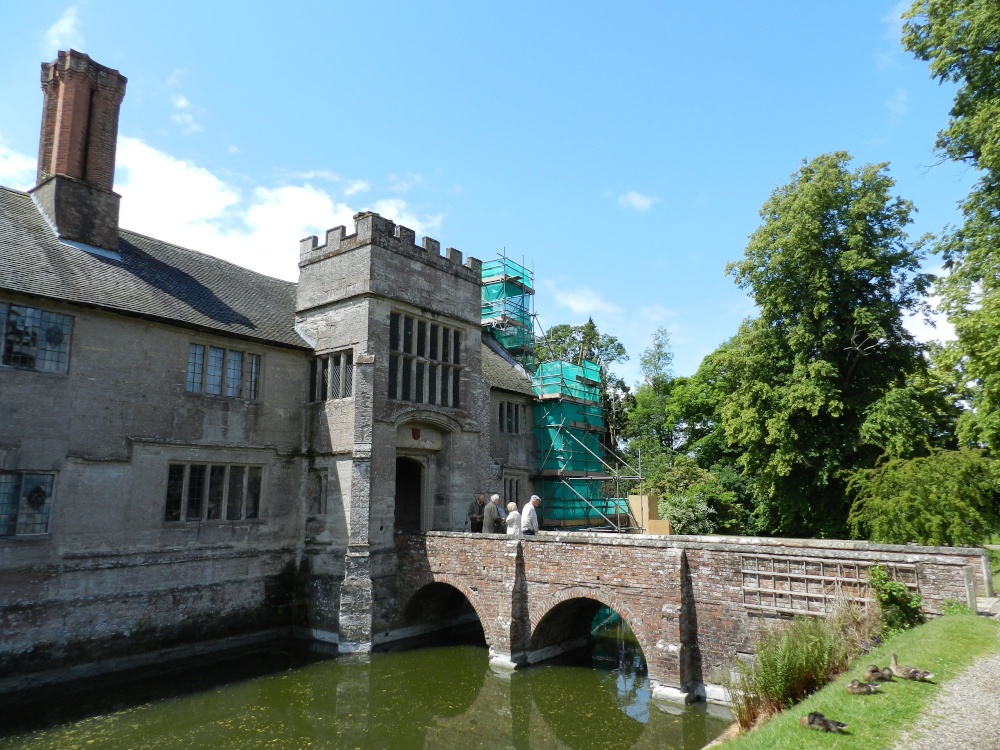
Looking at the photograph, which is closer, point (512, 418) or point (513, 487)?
point (513, 487)

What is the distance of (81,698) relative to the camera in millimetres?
13812

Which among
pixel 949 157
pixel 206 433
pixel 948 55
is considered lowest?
pixel 206 433

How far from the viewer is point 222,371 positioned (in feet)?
61.3

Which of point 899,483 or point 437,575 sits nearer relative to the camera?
point 899,483

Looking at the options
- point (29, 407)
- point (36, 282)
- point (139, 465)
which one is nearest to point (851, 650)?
point (139, 465)

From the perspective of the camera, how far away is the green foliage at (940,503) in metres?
15.1

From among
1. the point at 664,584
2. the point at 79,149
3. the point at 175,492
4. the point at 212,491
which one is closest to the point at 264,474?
the point at 212,491

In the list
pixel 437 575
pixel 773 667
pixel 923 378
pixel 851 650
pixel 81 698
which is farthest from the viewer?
pixel 923 378

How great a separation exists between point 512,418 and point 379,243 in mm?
10738

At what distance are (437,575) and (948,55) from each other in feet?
62.4

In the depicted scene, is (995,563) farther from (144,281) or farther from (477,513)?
(144,281)

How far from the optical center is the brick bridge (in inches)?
486

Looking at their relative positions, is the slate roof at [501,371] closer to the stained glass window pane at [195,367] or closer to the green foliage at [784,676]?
the stained glass window pane at [195,367]

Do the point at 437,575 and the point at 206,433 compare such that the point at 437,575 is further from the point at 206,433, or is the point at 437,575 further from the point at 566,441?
the point at 566,441
